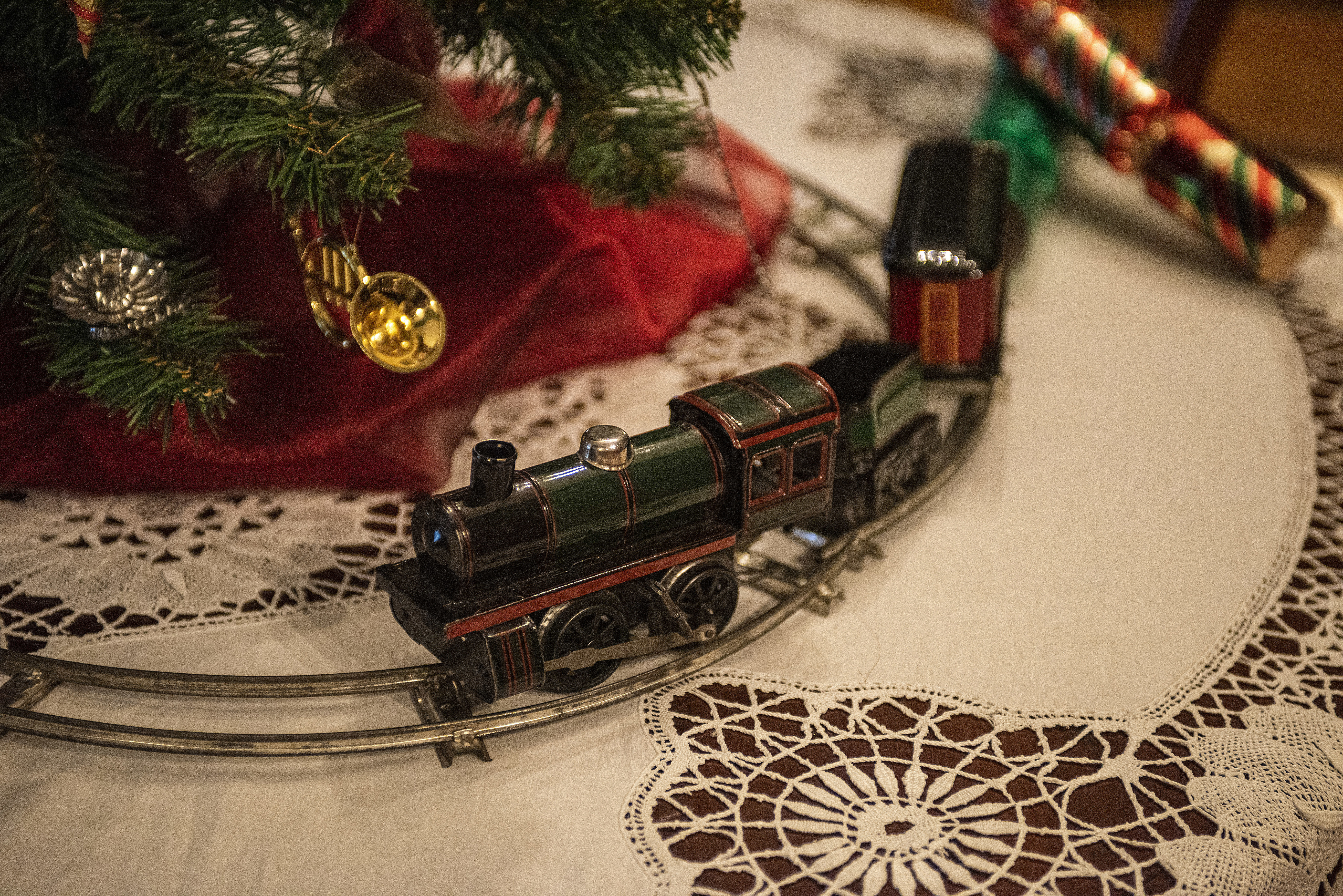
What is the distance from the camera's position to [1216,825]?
90 centimetres

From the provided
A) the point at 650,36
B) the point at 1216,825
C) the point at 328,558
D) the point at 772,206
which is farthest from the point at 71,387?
the point at 1216,825

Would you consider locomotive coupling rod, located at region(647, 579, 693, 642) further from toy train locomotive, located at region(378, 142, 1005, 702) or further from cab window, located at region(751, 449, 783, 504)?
cab window, located at region(751, 449, 783, 504)

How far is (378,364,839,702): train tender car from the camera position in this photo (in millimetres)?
913

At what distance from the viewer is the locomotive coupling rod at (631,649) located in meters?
0.95

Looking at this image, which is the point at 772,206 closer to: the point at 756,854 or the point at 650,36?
the point at 650,36

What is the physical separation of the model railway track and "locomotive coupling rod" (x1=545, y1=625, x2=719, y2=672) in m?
0.01

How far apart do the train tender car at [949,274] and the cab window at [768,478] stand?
329mm

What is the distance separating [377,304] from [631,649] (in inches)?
15.3

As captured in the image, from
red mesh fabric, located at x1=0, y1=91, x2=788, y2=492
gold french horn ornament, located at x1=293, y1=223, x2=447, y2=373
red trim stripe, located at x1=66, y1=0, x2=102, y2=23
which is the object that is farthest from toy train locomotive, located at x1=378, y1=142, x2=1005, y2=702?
red trim stripe, located at x1=66, y1=0, x2=102, y2=23

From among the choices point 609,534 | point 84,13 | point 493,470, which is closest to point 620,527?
point 609,534

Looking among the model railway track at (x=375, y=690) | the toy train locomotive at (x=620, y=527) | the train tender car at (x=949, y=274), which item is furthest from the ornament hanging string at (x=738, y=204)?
the model railway track at (x=375, y=690)

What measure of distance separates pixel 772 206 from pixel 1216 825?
3.51ft

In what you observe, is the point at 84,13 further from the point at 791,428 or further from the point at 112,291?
the point at 791,428

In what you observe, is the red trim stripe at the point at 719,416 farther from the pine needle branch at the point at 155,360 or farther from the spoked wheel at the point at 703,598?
the pine needle branch at the point at 155,360
